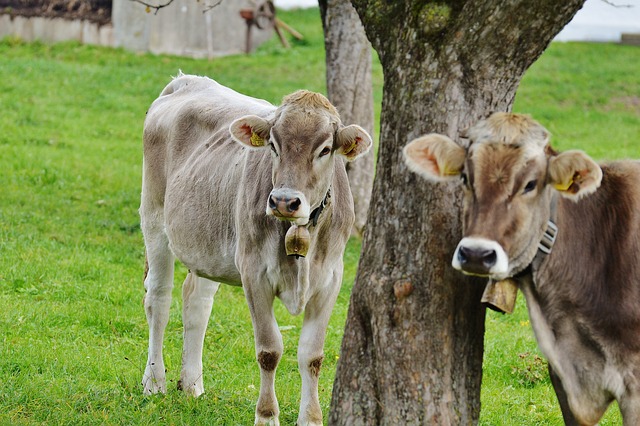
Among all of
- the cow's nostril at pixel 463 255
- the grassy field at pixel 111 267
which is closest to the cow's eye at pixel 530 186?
the cow's nostril at pixel 463 255

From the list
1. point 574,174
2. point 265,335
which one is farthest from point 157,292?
point 574,174

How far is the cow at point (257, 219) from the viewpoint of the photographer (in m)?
6.19

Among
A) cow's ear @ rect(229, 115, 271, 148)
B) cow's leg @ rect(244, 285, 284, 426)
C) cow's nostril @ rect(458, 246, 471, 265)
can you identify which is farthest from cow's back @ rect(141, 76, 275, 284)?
cow's nostril @ rect(458, 246, 471, 265)

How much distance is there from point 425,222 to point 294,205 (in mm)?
1077

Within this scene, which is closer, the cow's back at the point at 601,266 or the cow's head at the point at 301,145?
the cow's back at the point at 601,266

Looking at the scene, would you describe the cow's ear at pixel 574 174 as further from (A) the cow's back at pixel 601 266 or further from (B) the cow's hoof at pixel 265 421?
(B) the cow's hoof at pixel 265 421

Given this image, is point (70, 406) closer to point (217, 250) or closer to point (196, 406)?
point (196, 406)

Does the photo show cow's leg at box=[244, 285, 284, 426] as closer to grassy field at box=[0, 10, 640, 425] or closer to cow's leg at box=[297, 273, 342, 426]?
cow's leg at box=[297, 273, 342, 426]

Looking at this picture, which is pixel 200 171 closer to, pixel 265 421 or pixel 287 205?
pixel 287 205

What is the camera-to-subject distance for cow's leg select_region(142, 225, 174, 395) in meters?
7.45

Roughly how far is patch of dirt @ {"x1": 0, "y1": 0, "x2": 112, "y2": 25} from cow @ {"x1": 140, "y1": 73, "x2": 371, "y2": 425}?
18.3m

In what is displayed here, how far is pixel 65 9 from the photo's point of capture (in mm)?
25438

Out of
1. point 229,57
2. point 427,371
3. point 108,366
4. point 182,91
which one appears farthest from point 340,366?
point 229,57

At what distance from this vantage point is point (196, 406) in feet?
21.0
